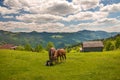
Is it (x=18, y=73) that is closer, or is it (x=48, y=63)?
(x=18, y=73)

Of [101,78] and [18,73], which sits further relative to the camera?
[18,73]

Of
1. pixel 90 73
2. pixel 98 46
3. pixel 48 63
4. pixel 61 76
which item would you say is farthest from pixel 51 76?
pixel 98 46

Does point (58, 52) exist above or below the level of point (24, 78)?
above

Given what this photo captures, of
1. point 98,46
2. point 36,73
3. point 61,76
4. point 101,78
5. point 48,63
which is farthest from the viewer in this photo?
point 98,46

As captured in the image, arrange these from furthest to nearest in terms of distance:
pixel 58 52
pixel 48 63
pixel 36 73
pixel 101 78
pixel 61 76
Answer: pixel 58 52, pixel 48 63, pixel 36 73, pixel 61 76, pixel 101 78

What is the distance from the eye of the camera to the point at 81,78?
26062mm

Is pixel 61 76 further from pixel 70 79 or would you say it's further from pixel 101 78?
pixel 101 78

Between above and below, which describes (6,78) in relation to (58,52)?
below

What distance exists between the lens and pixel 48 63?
3562 cm

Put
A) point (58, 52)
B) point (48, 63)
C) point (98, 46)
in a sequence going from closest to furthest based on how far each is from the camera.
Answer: point (48, 63)
point (58, 52)
point (98, 46)

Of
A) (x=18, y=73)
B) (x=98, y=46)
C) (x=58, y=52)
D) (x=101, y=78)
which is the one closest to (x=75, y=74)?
(x=101, y=78)

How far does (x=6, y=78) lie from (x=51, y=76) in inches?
253

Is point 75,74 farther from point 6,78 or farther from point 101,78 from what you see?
point 6,78

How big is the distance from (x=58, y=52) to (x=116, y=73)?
14.2m
